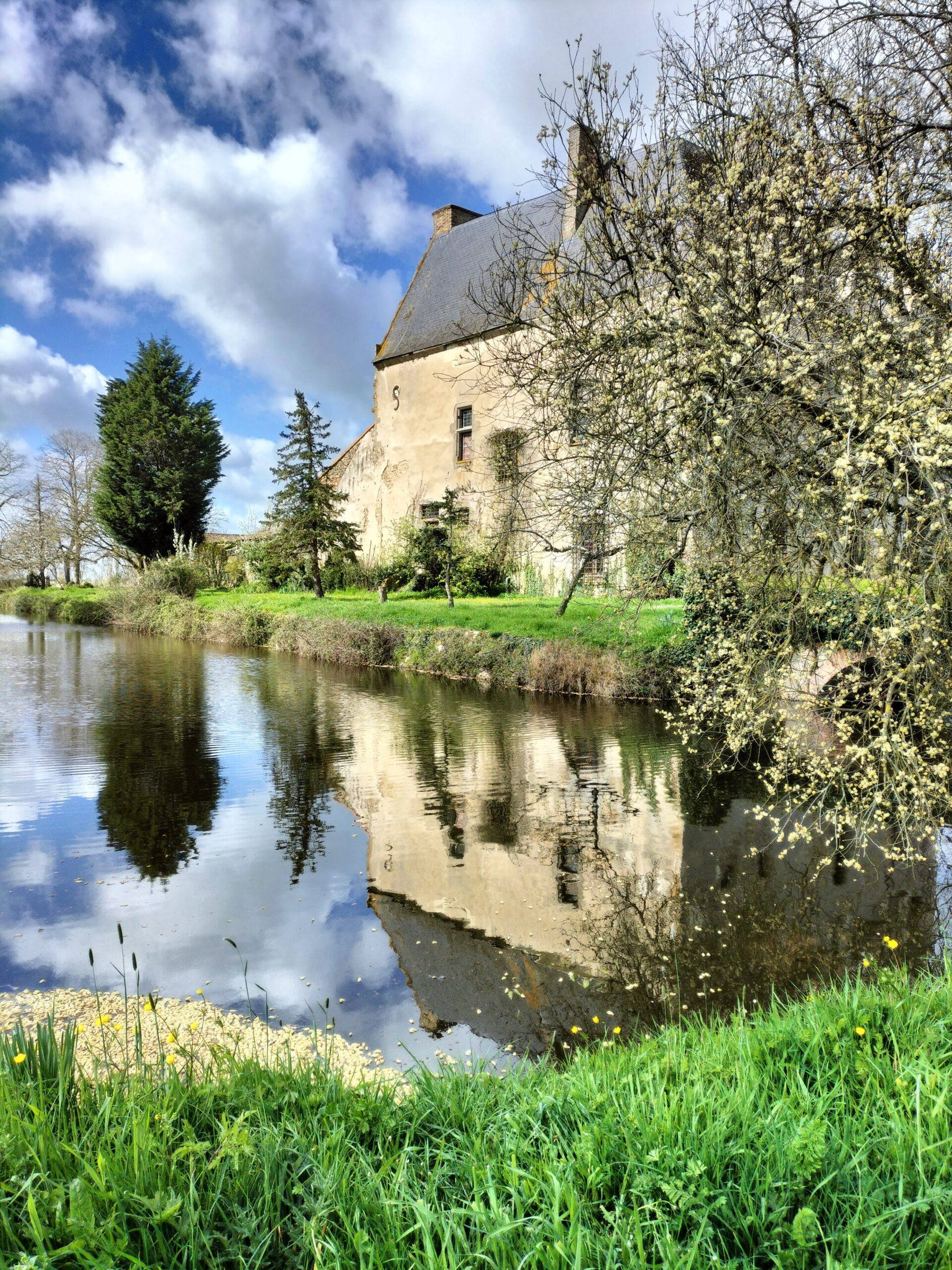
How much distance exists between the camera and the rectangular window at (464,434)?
25609 millimetres

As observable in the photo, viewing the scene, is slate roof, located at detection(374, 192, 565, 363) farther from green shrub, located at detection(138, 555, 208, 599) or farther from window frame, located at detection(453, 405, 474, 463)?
green shrub, located at detection(138, 555, 208, 599)

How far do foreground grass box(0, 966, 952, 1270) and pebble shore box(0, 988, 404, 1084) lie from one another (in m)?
0.92

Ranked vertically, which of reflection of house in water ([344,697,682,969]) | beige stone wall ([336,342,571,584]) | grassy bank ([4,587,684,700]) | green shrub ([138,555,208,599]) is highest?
beige stone wall ([336,342,571,584])

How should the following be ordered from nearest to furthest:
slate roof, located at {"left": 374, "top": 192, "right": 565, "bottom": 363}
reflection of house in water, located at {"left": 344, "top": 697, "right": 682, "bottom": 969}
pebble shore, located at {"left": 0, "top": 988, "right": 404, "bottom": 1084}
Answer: pebble shore, located at {"left": 0, "top": 988, "right": 404, "bottom": 1084} < reflection of house in water, located at {"left": 344, "top": 697, "right": 682, "bottom": 969} < slate roof, located at {"left": 374, "top": 192, "right": 565, "bottom": 363}

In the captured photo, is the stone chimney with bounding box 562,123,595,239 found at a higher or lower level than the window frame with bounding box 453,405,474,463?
lower

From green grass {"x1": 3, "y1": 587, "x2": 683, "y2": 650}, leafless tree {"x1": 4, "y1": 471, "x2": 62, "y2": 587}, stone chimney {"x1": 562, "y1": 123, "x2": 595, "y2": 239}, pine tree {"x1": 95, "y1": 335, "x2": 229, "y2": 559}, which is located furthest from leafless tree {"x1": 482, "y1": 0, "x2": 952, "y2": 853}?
leafless tree {"x1": 4, "y1": 471, "x2": 62, "y2": 587}

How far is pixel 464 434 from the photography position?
25969 millimetres

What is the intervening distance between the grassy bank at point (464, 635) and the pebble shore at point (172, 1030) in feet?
13.4

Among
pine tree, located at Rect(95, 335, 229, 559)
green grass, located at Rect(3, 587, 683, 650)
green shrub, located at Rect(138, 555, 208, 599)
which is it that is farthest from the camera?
pine tree, located at Rect(95, 335, 229, 559)

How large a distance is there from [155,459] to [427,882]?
34717 mm

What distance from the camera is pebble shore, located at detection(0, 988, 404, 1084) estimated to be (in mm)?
3570

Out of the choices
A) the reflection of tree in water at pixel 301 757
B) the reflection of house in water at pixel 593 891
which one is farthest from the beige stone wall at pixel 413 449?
the reflection of house in water at pixel 593 891

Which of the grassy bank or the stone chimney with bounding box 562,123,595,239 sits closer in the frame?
the stone chimney with bounding box 562,123,595,239

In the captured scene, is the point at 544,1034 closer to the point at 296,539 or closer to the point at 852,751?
the point at 852,751
